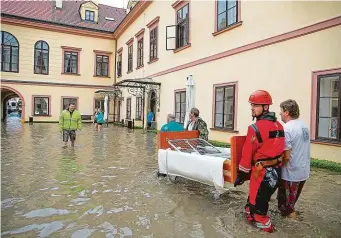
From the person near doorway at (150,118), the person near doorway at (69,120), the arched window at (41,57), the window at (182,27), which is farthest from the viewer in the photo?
the arched window at (41,57)

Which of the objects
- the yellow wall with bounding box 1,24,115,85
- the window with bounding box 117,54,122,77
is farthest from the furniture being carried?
the yellow wall with bounding box 1,24,115,85

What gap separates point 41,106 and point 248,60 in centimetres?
2052

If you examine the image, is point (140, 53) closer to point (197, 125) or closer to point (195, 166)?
point (197, 125)

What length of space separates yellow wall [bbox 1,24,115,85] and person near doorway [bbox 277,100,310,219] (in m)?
24.9

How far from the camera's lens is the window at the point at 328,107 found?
7.18m

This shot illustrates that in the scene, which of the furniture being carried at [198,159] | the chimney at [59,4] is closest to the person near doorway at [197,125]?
the furniture being carried at [198,159]

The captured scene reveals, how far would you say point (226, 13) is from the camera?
1106 cm

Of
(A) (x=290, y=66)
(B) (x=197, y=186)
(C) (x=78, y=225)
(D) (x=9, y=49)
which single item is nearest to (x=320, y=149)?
(A) (x=290, y=66)

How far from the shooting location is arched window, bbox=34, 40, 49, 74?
25172mm

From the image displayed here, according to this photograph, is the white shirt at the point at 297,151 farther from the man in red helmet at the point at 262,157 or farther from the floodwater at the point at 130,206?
the floodwater at the point at 130,206

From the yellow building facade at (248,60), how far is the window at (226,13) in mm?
35

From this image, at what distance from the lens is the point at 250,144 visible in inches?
138

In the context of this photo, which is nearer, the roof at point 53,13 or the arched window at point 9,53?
the arched window at point 9,53

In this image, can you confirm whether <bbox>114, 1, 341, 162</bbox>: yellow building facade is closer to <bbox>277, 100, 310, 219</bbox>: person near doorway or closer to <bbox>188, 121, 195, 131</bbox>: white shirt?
<bbox>188, 121, 195, 131</bbox>: white shirt
